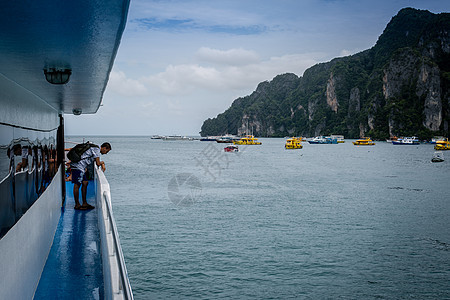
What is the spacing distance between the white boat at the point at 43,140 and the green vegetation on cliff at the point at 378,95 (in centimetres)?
11970

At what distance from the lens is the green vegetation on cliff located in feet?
367

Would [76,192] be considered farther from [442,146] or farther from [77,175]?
[442,146]

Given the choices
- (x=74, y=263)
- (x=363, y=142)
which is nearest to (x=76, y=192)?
(x=74, y=263)

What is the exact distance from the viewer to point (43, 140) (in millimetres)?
5613

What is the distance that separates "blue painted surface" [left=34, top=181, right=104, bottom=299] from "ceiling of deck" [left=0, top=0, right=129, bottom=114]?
7.21 feet

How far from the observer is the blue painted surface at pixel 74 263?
398 centimetres

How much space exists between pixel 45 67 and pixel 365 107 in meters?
141

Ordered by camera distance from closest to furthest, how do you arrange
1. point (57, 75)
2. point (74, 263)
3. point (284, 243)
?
point (57, 75) < point (74, 263) < point (284, 243)

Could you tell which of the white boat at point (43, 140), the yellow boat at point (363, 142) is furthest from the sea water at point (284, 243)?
the yellow boat at point (363, 142)

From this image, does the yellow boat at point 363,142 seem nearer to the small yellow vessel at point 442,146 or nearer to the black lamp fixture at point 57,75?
the small yellow vessel at point 442,146

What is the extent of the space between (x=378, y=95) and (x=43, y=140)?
13082 cm

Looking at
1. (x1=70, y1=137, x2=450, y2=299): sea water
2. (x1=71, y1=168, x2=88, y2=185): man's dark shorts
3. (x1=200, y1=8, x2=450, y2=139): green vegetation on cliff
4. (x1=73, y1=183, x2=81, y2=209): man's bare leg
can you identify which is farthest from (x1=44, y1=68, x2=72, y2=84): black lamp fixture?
(x1=200, y1=8, x2=450, y2=139): green vegetation on cliff

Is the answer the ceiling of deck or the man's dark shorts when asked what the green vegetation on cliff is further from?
the ceiling of deck

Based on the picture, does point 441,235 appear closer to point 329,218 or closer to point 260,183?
point 329,218
